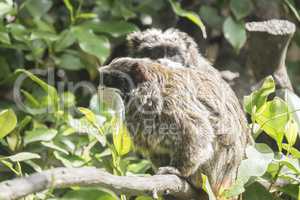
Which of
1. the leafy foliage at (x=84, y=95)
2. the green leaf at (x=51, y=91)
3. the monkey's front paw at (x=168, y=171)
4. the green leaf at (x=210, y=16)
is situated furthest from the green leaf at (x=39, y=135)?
the green leaf at (x=210, y=16)

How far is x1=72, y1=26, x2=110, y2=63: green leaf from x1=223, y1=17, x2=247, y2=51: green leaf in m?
0.84

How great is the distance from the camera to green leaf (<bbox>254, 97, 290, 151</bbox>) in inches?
133

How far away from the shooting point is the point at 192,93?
363 centimetres

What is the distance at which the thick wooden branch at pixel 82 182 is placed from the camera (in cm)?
220

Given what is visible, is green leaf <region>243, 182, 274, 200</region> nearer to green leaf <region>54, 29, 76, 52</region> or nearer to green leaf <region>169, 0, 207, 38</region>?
green leaf <region>169, 0, 207, 38</region>

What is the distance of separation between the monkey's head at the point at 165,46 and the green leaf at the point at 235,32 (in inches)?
9.5

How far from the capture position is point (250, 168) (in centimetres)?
322

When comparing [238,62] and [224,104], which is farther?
[238,62]

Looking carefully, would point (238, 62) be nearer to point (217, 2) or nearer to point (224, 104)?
point (217, 2)

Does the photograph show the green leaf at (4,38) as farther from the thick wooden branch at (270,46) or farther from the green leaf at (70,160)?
the thick wooden branch at (270,46)

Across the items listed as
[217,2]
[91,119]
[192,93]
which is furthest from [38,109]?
[217,2]

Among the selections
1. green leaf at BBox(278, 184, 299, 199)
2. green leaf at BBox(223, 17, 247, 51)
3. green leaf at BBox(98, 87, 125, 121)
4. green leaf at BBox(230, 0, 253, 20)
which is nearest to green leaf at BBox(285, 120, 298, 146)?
green leaf at BBox(278, 184, 299, 199)

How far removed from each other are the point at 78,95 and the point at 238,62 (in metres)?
1.26

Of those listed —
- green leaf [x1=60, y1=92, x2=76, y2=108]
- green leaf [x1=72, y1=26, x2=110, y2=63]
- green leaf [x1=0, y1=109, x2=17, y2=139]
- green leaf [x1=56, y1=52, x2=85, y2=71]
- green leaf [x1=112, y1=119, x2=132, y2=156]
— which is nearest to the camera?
green leaf [x1=0, y1=109, x2=17, y2=139]
